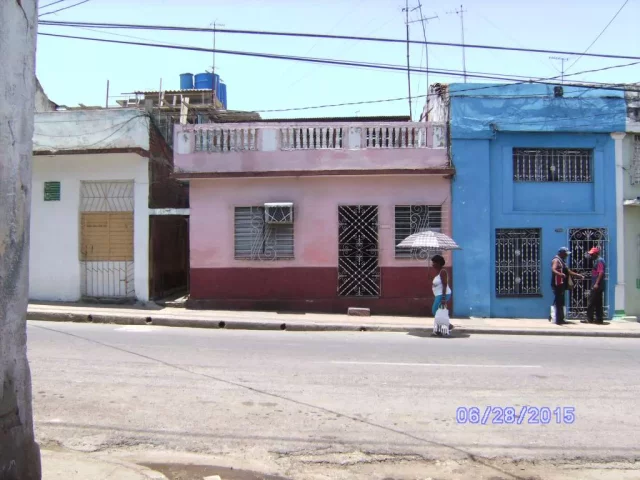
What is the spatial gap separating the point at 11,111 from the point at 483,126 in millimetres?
11827

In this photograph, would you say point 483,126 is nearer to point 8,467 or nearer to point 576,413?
point 576,413

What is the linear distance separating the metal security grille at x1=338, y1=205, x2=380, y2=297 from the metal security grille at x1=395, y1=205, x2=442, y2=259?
57 cm

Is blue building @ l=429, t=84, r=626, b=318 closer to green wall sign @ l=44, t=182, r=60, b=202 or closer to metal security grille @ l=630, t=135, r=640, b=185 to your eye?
metal security grille @ l=630, t=135, r=640, b=185

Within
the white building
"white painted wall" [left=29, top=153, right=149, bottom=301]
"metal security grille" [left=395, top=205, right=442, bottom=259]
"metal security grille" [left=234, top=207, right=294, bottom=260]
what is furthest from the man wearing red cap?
"white painted wall" [left=29, top=153, right=149, bottom=301]

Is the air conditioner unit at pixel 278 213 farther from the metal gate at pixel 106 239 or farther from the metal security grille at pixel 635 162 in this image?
the metal security grille at pixel 635 162

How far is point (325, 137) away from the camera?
13.5 m

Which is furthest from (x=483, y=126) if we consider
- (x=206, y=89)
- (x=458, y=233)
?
(x=206, y=89)

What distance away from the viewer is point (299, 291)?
1347 cm

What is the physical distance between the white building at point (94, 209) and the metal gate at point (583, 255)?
9.49 metres

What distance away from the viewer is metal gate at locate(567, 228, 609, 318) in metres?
13.4

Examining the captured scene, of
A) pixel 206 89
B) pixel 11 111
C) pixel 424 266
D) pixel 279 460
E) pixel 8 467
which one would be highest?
pixel 206 89

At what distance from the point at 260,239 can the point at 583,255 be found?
25.7 feet
